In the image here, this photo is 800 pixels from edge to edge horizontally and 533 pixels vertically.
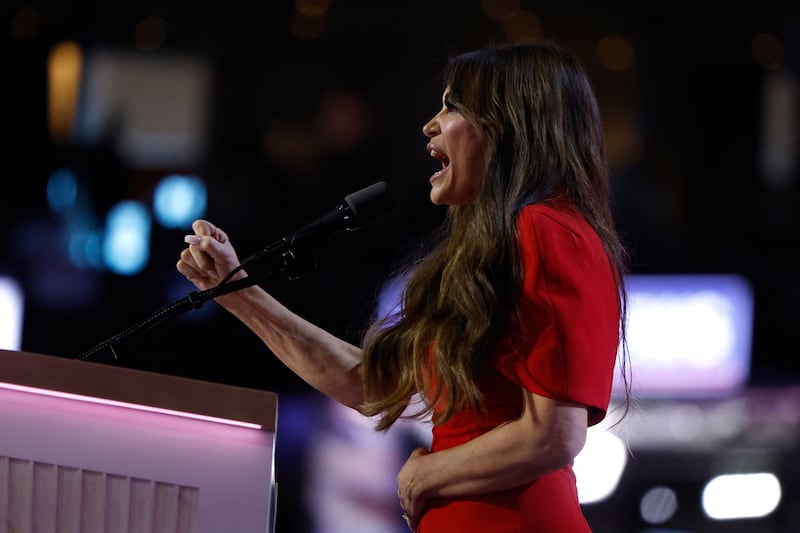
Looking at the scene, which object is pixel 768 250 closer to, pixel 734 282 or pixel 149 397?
pixel 734 282

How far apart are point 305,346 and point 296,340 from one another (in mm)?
17

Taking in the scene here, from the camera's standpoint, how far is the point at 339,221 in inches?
58.4

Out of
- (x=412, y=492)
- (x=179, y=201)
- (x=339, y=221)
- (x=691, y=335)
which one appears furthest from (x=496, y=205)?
(x=691, y=335)

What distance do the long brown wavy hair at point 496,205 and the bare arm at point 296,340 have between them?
12 centimetres

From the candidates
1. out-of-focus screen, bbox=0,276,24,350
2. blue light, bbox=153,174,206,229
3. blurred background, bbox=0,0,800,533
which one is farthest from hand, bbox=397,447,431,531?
blue light, bbox=153,174,206,229

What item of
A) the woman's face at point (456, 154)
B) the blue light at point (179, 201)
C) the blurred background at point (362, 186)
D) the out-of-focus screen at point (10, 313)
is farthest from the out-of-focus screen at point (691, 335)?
the woman's face at point (456, 154)

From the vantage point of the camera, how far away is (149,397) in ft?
3.97

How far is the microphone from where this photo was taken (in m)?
1.45

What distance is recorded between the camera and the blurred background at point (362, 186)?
458 cm

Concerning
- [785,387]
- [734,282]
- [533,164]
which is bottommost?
[785,387]

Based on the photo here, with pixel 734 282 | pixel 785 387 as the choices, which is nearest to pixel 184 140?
pixel 734 282

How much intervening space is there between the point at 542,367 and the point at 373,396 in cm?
39

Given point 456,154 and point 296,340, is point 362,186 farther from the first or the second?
point 456,154

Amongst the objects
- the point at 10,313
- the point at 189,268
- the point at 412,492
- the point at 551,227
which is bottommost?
the point at 10,313
